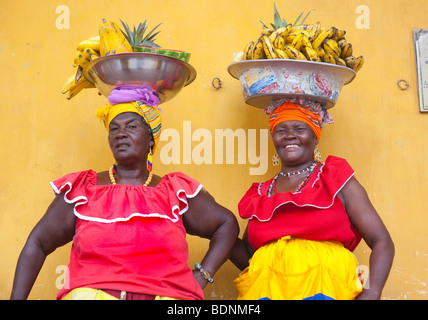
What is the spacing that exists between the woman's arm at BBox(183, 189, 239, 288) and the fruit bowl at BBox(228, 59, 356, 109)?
0.71 m

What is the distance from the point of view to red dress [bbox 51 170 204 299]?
122 inches

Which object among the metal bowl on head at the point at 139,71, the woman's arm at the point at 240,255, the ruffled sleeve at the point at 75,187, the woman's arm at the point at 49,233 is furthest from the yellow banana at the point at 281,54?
the woman's arm at the point at 49,233

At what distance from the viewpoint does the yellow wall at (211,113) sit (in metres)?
4.21

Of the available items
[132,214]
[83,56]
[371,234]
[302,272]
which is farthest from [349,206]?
[83,56]

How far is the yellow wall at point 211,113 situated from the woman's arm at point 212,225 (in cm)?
64

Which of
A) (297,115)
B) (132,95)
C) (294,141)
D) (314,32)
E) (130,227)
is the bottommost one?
(130,227)

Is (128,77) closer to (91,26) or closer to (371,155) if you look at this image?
(91,26)

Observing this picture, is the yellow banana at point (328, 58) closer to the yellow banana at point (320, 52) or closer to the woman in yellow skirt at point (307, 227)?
the yellow banana at point (320, 52)

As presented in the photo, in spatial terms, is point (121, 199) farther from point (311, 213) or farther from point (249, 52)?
point (249, 52)

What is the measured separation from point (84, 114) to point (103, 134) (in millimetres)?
199

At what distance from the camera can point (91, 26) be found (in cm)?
449

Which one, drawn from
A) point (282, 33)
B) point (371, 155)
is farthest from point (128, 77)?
point (371, 155)

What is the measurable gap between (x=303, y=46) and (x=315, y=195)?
34.7 inches

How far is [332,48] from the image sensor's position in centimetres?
364
